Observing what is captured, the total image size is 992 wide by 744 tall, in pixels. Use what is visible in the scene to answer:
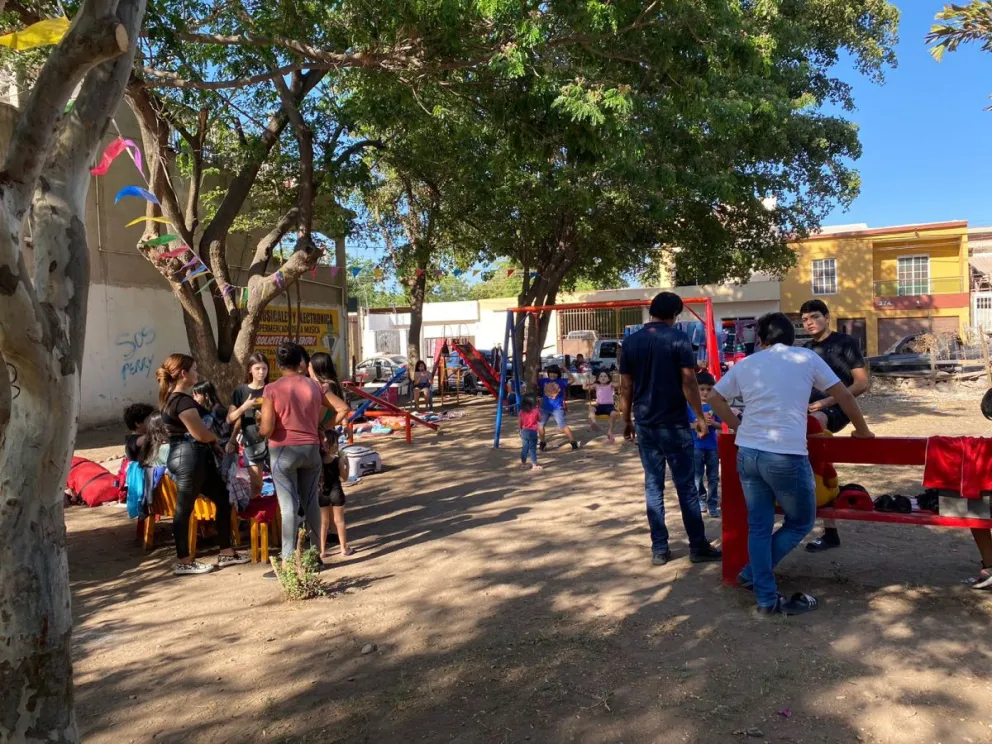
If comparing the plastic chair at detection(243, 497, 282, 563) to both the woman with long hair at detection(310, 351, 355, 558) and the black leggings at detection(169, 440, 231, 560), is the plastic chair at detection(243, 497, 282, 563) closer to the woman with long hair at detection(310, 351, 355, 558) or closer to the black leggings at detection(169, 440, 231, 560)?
the black leggings at detection(169, 440, 231, 560)

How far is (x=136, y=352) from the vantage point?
589 inches

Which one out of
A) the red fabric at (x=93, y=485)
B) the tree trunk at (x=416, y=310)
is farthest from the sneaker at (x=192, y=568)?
the tree trunk at (x=416, y=310)

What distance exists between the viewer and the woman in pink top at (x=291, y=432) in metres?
4.77

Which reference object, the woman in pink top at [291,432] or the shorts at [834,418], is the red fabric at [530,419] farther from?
the shorts at [834,418]

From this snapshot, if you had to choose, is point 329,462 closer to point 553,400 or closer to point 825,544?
point 825,544

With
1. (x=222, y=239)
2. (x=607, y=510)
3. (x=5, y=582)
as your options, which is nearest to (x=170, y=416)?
(x=5, y=582)

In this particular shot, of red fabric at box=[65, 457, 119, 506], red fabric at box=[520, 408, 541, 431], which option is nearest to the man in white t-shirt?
red fabric at box=[520, 408, 541, 431]

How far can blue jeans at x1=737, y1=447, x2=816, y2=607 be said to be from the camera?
370 centimetres

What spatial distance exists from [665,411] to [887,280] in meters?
31.4

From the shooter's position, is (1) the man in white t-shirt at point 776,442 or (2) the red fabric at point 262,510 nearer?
(1) the man in white t-shirt at point 776,442

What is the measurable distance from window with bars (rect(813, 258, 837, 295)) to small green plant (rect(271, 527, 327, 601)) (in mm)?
31807

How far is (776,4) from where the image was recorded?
40.4 ft

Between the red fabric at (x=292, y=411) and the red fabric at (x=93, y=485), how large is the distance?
12.5ft

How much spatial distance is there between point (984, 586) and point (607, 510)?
10.2 ft
